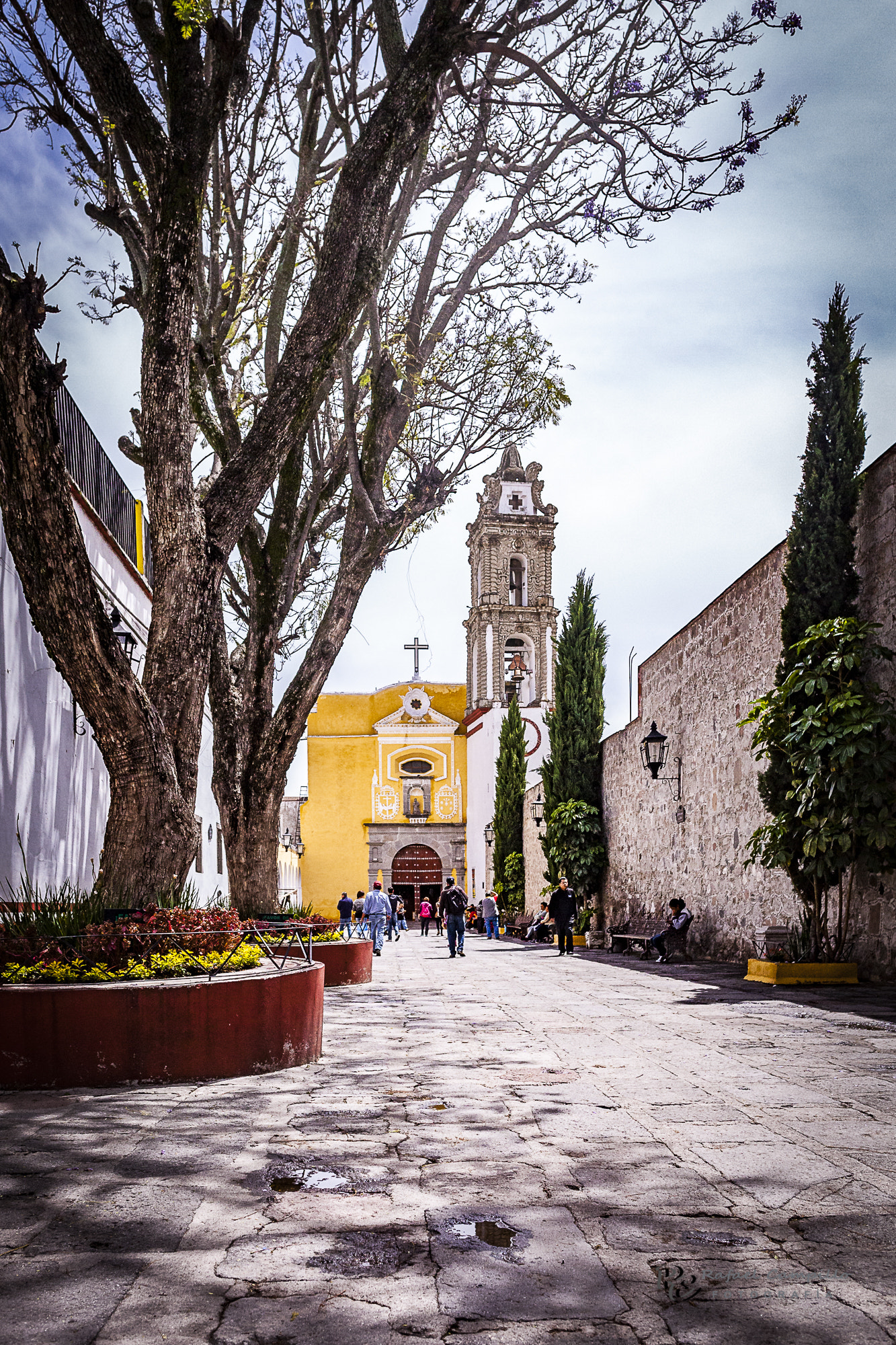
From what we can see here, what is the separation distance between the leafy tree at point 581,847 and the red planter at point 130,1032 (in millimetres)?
16858

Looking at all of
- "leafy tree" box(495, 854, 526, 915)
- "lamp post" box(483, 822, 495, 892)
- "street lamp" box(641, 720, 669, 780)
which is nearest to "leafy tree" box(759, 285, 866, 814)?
"street lamp" box(641, 720, 669, 780)

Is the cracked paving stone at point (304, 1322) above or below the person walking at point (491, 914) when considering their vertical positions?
above

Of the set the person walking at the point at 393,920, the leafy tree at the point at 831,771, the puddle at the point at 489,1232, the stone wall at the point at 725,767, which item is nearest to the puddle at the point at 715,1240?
the puddle at the point at 489,1232

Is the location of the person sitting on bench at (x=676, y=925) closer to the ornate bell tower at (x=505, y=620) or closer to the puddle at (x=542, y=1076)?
the puddle at (x=542, y=1076)

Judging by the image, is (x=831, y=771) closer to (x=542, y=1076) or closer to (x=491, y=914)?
(x=542, y=1076)

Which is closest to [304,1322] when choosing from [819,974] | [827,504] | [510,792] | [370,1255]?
[370,1255]

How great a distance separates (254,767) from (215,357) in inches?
154

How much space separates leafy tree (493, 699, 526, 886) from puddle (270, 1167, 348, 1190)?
2946cm

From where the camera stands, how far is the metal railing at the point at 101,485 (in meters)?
10.4

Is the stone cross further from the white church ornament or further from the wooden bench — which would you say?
the wooden bench

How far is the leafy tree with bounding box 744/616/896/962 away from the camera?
30.2 ft

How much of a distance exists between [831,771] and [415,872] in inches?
1484

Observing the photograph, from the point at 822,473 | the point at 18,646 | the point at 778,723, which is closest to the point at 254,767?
the point at 18,646

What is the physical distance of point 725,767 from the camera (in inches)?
563
